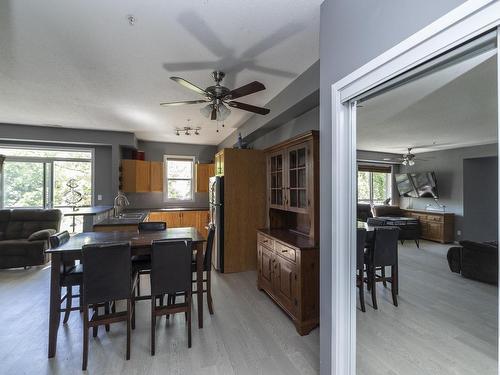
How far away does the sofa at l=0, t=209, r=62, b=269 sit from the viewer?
13.3ft

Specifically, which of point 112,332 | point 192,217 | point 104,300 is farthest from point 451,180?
point 192,217

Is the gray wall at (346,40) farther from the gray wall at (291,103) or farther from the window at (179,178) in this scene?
the window at (179,178)

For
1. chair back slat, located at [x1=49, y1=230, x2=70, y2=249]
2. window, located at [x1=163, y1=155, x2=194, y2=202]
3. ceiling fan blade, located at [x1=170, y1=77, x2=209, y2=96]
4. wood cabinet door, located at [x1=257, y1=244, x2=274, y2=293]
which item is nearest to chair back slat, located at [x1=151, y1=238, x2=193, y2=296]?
chair back slat, located at [x1=49, y1=230, x2=70, y2=249]

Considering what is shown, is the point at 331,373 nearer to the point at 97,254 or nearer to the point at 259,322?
the point at 259,322

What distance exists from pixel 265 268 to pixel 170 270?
140 cm

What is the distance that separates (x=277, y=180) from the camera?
Result: 3.47 meters

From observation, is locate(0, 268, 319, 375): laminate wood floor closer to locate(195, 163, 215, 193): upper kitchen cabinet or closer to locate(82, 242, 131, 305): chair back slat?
locate(82, 242, 131, 305): chair back slat

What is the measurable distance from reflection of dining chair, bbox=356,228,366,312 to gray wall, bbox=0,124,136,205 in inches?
218

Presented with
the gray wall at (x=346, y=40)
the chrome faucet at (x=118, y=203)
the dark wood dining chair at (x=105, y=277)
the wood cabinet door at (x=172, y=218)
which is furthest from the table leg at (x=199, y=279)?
the wood cabinet door at (x=172, y=218)

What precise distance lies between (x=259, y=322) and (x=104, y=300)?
151cm

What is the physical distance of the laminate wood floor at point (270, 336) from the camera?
1.10m

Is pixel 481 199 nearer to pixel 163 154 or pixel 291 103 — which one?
pixel 291 103

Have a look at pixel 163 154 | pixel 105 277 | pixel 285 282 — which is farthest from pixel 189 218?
pixel 105 277

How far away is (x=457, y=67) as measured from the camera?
3.38 ft
